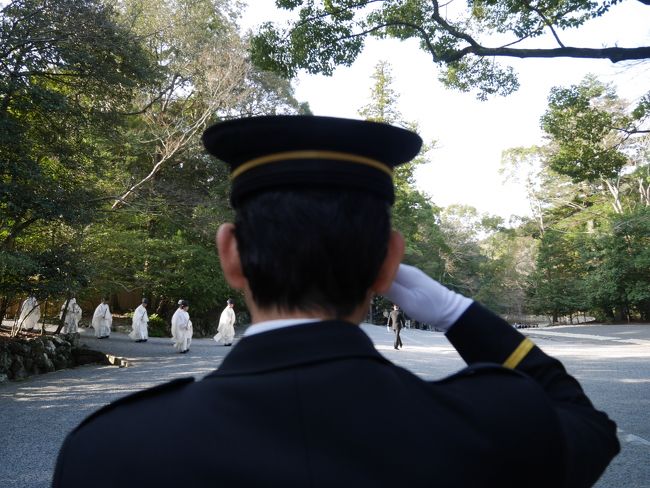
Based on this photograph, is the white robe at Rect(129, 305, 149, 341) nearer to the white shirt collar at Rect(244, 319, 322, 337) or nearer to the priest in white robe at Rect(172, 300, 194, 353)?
the priest in white robe at Rect(172, 300, 194, 353)

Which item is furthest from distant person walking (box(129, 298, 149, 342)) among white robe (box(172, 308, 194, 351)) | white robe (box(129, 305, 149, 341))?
white robe (box(172, 308, 194, 351))

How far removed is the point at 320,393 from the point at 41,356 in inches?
527

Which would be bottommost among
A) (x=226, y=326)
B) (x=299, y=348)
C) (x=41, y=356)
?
(x=41, y=356)

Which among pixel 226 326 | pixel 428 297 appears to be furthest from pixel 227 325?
pixel 428 297

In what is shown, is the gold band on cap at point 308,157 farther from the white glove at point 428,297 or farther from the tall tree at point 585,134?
the tall tree at point 585,134

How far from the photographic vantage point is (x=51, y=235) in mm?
13047

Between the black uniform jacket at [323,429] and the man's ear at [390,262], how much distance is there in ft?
0.49

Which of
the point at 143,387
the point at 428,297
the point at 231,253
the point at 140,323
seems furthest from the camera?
the point at 140,323

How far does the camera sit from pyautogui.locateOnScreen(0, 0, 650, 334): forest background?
9.47 metres

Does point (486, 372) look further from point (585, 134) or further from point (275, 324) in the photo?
point (585, 134)

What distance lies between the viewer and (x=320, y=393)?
83 centimetres

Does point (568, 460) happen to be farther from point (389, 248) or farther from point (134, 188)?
point (134, 188)

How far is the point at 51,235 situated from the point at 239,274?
540 inches

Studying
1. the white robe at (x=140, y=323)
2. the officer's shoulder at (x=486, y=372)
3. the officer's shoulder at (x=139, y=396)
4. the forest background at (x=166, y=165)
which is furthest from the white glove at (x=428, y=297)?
the white robe at (x=140, y=323)
